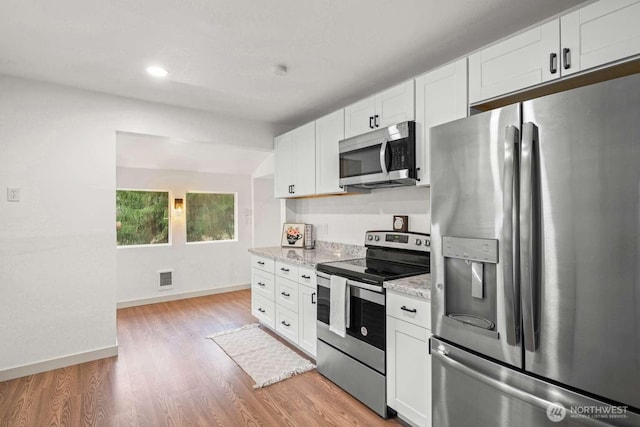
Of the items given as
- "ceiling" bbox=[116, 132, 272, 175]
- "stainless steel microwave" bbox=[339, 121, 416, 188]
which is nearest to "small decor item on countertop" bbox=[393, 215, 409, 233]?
"stainless steel microwave" bbox=[339, 121, 416, 188]

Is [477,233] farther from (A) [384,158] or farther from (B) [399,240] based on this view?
(B) [399,240]

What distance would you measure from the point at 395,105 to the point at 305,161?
130 centimetres

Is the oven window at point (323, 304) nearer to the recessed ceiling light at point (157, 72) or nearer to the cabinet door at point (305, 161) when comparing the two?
the cabinet door at point (305, 161)

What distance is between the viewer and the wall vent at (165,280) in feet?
16.4

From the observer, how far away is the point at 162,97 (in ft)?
10.7

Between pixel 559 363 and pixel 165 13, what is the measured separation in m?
2.51

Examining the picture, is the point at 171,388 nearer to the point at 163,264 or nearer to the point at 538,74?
the point at 163,264

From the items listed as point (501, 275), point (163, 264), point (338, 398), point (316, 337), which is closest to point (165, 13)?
point (501, 275)

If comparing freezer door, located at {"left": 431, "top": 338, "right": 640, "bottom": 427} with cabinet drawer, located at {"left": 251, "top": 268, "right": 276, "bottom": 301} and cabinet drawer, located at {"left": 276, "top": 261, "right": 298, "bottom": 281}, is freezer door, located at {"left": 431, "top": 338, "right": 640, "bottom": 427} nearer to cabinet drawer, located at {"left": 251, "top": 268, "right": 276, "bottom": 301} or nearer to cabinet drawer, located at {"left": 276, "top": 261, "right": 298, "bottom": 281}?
cabinet drawer, located at {"left": 276, "top": 261, "right": 298, "bottom": 281}

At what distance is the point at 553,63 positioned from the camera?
167 cm

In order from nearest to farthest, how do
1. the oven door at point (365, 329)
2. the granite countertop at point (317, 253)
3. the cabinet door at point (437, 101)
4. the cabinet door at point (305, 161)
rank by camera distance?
the cabinet door at point (437, 101), the oven door at point (365, 329), the granite countertop at point (317, 253), the cabinet door at point (305, 161)

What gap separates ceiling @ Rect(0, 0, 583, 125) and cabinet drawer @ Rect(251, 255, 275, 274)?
5.52ft

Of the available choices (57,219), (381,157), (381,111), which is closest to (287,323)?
(381,157)

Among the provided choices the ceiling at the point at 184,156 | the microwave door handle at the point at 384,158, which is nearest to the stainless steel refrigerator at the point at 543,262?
the microwave door handle at the point at 384,158
